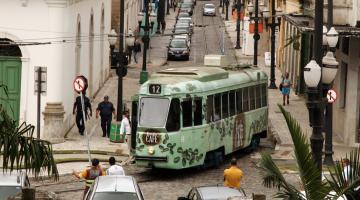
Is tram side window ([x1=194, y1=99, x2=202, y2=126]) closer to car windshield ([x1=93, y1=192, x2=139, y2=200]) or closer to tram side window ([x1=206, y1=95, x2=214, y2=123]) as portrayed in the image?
tram side window ([x1=206, y1=95, x2=214, y2=123])

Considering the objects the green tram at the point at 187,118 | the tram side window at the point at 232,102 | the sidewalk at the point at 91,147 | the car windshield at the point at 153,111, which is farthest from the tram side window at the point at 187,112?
the sidewalk at the point at 91,147

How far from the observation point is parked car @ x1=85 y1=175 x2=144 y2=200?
2094cm

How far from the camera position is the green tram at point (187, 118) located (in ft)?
98.0

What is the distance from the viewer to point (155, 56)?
7294 centimetres

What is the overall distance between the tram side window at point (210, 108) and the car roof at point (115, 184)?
9.31 metres

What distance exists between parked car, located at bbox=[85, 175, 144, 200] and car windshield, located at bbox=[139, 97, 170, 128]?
8.01 meters

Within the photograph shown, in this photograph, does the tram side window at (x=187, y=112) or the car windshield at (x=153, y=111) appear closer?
the car windshield at (x=153, y=111)

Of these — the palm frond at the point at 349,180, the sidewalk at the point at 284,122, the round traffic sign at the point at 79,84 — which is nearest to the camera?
the palm frond at the point at 349,180

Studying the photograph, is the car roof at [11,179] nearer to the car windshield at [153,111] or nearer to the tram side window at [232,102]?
the car windshield at [153,111]

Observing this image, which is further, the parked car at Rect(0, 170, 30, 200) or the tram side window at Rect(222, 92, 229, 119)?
the tram side window at Rect(222, 92, 229, 119)

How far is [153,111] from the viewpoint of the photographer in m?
30.0

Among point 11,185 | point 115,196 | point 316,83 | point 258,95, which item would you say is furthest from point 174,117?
point 11,185

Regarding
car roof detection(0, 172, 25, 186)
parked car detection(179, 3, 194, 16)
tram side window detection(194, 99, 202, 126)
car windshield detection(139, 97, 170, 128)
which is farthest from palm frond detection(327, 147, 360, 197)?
parked car detection(179, 3, 194, 16)

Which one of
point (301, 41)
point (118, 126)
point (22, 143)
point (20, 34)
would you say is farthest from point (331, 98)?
point (301, 41)
